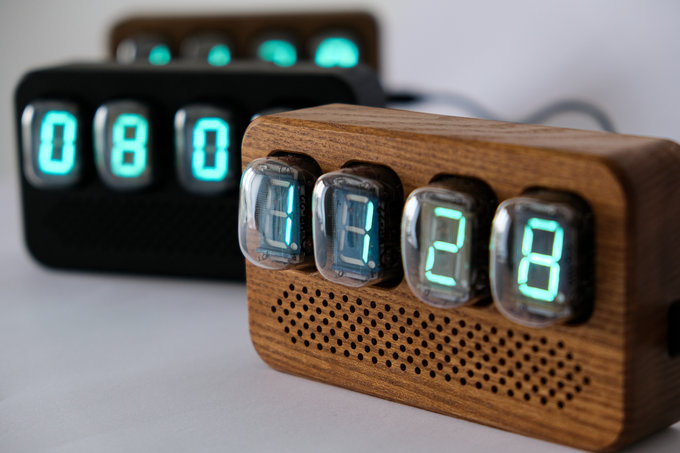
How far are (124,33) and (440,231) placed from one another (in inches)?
70.6

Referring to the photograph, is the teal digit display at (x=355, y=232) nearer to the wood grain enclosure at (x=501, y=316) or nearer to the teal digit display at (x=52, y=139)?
the wood grain enclosure at (x=501, y=316)

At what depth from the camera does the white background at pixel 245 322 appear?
0.89 meters

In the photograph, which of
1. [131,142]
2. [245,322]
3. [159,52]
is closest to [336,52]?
[159,52]

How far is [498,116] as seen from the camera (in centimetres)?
192

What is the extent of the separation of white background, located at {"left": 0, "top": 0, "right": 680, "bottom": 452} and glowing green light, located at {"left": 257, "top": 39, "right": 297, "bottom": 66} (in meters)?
0.10

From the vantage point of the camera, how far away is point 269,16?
2.28 meters

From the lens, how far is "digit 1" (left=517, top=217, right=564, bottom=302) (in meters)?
0.77

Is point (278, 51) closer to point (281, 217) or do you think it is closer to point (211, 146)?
point (211, 146)

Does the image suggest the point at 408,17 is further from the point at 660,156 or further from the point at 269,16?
the point at 660,156

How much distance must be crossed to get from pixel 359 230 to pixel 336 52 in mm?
1375

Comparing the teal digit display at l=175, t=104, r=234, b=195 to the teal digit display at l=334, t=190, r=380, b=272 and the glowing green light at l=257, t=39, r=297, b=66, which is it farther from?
the glowing green light at l=257, t=39, r=297, b=66

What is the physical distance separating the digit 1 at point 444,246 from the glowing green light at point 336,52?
140 centimetres

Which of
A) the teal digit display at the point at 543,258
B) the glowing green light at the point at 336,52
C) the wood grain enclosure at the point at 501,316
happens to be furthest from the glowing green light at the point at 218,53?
the teal digit display at the point at 543,258

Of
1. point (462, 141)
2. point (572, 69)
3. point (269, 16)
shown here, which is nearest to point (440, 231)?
point (462, 141)
